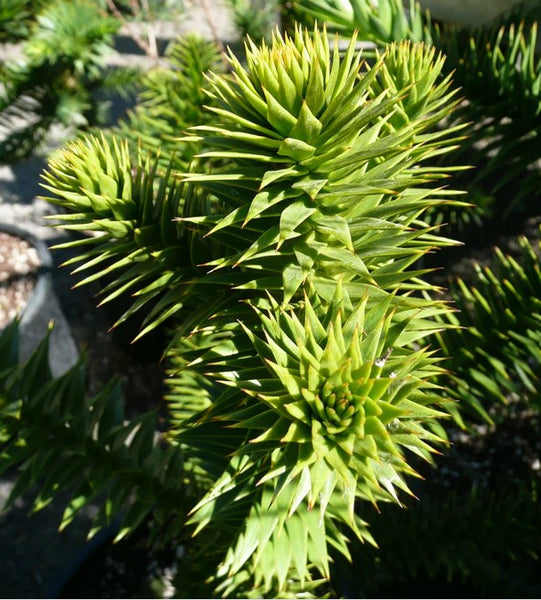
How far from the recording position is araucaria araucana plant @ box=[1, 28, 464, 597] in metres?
0.69

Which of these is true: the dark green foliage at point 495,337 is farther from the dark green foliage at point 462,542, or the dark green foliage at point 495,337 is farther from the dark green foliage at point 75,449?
the dark green foliage at point 75,449

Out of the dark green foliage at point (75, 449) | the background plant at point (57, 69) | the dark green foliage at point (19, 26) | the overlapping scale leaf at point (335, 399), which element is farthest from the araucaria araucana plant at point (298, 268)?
the dark green foliage at point (19, 26)

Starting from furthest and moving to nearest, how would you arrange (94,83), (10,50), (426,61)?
(10,50) → (94,83) → (426,61)

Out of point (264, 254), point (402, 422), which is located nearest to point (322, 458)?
point (402, 422)

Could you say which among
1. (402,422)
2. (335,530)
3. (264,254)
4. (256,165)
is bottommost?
(335,530)

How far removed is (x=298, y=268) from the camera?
32.3 inches

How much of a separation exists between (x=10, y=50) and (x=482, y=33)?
3.48 metres

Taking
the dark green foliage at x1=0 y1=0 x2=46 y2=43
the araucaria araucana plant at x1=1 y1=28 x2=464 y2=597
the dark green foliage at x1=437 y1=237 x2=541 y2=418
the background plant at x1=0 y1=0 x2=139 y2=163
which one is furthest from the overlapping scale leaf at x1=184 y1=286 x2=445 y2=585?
the dark green foliage at x1=0 y1=0 x2=46 y2=43

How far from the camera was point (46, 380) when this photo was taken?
3.84ft

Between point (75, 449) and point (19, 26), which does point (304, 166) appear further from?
point (19, 26)

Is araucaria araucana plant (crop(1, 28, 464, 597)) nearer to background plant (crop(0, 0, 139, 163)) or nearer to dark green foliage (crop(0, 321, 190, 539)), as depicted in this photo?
dark green foliage (crop(0, 321, 190, 539))

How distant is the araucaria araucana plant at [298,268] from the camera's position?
692mm

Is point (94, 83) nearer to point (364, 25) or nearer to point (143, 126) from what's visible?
point (143, 126)

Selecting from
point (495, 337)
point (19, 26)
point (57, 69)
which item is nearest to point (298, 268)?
point (495, 337)
